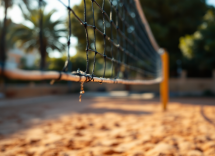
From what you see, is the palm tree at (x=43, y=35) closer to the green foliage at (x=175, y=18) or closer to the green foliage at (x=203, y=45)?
the green foliage at (x=175, y=18)

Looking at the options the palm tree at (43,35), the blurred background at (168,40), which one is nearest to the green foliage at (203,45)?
the blurred background at (168,40)

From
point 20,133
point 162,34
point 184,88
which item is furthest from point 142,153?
point 184,88

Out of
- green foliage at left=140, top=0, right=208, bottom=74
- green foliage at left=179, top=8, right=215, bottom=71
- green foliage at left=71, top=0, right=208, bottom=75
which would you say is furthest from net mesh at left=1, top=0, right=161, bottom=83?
green foliage at left=140, top=0, right=208, bottom=74

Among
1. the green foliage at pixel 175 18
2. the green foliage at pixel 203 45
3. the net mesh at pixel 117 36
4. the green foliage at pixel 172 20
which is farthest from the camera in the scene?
the green foliage at pixel 175 18

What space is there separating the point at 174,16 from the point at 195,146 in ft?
49.9

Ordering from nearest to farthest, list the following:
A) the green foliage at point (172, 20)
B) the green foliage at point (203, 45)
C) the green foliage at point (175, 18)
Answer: the green foliage at point (203, 45) → the green foliage at point (172, 20) → the green foliage at point (175, 18)

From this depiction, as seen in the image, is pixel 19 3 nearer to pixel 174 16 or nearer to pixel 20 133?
pixel 20 133

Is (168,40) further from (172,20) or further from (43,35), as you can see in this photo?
(43,35)

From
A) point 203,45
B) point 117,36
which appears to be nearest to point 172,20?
point 203,45

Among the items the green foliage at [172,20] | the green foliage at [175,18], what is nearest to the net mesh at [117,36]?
the green foliage at [172,20]

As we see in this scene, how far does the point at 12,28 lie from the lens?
41.8ft

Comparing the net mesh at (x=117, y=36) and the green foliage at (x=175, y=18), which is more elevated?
the green foliage at (x=175, y=18)

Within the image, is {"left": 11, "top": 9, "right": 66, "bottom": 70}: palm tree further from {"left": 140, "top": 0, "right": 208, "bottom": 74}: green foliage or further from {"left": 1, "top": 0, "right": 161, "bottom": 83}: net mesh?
{"left": 140, "top": 0, "right": 208, "bottom": 74}: green foliage

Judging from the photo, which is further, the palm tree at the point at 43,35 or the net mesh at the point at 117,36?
the palm tree at the point at 43,35
